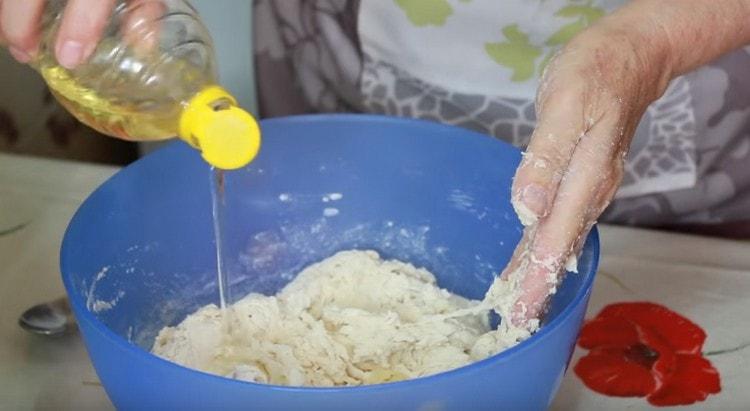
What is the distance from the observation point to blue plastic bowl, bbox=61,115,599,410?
85 cm

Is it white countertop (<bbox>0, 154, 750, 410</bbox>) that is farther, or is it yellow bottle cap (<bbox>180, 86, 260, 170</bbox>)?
white countertop (<bbox>0, 154, 750, 410</bbox>)

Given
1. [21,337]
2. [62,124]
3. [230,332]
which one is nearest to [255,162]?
[230,332]

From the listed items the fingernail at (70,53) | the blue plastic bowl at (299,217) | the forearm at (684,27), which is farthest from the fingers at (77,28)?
the forearm at (684,27)

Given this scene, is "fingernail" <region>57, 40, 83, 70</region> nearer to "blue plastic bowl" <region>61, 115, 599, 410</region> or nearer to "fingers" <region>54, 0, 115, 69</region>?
"fingers" <region>54, 0, 115, 69</region>

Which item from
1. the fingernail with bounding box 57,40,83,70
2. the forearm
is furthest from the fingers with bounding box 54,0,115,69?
the forearm

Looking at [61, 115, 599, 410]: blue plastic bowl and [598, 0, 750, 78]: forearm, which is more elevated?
[598, 0, 750, 78]: forearm

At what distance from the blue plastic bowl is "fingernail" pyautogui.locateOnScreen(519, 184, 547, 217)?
0.07 meters

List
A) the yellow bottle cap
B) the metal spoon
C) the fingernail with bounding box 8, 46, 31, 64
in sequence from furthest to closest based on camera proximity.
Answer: the metal spoon → the fingernail with bounding box 8, 46, 31, 64 → the yellow bottle cap

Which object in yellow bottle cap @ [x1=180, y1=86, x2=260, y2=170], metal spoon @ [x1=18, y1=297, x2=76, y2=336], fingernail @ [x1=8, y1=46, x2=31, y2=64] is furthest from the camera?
metal spoon @ [x1=18, y1=297, x2=76, y2=336]

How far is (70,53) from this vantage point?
0.74 m

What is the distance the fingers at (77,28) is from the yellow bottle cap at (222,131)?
10cm

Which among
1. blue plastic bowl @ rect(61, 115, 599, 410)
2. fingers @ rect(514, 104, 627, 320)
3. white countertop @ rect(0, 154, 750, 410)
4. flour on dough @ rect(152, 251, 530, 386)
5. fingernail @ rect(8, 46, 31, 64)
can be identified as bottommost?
white countertop @ rect(0, 154, 750, 410)

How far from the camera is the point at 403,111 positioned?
47.4 inches

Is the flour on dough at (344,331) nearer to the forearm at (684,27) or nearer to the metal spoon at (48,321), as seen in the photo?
the metal spoon at (48,321)
